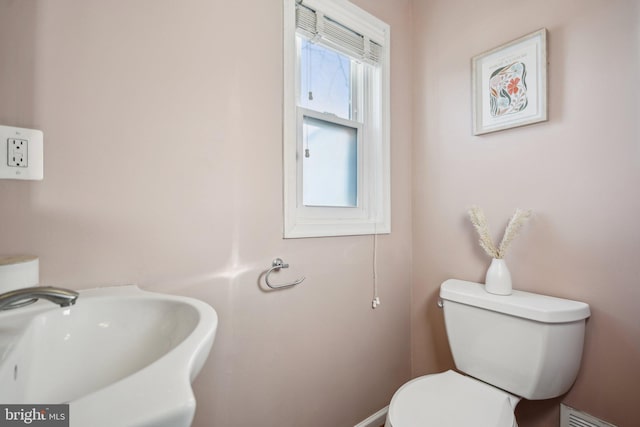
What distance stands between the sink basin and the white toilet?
2.41ft

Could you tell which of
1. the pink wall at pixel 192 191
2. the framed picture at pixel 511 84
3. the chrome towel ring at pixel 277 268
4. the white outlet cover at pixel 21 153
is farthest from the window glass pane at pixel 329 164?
the white outlet cover at pixel 21 153

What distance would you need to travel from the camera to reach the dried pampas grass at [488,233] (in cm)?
115

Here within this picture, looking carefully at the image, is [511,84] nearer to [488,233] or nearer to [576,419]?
[488,233]

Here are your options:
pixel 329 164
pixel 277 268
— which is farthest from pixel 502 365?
pixel 329 164

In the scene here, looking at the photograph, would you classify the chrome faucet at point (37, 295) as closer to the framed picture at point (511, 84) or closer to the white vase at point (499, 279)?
the white vase at point (499, 279)

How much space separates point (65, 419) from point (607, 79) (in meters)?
1.63

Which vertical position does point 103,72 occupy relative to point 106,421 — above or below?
above

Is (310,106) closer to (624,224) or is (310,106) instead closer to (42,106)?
(42,106)

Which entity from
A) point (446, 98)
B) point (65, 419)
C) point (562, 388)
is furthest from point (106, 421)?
point (446, 98)

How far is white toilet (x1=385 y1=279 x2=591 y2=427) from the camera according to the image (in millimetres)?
916

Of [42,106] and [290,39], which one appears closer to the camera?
[42,106]

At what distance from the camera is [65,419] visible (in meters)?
0.28

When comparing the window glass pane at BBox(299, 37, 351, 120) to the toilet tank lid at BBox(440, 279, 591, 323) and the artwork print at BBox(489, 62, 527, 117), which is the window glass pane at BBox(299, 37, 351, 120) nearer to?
the artwork print at BBox(489, 62, 527, 117)

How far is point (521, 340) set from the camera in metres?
1.02
